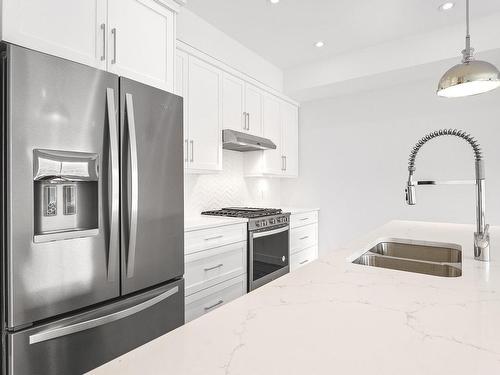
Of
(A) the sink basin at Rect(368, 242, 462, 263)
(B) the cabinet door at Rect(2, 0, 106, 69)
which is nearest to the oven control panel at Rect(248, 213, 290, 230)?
(A) the sink basin at Rect(368, 242, 462, 263)

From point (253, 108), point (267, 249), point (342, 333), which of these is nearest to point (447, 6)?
point (253, 108)

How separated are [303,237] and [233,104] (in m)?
1.82

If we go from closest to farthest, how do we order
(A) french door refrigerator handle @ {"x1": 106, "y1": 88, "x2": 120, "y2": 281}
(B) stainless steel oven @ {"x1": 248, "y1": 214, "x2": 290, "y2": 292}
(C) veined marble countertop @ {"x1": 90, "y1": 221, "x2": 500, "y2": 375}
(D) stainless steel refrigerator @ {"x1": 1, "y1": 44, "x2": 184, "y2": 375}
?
(C) veined marble countertop @ {"x1": 90, "y1": 221, "x2": 500, "y2": 375} < (D) stainless steel refrigerator @ {"x1": 1, "y1": 44, "x2": 184, "y2": 375} < (A) french door refrigerator handle @ {"x1": 106, "y1": 88, "x2": 120, "y2": 281} < (B) stainless steel oven @ {"x1": 248, "y1": 214, "x2": 290, "y2": 292}

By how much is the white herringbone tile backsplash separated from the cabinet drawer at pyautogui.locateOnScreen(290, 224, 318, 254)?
651 millimetres

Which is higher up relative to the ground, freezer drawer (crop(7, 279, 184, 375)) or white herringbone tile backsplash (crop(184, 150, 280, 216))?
white herringbone tile backsplash (crop(184, 150, 280, 216))

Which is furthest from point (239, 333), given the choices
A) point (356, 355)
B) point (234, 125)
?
point (234, 125)

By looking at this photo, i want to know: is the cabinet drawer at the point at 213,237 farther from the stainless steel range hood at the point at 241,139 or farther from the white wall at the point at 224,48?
the white wall at the point at 224,48

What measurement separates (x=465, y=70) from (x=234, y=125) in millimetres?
2004

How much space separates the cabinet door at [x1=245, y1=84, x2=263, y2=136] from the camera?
335cm

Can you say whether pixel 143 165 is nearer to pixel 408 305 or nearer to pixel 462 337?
pixel 408 305

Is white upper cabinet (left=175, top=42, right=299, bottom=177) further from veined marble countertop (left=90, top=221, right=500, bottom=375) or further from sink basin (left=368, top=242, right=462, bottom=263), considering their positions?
veined marble countertop (left=90, top=221, right=500, bottom=375)

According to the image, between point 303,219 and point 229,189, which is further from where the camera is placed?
point 303,219

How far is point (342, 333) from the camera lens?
64 cm

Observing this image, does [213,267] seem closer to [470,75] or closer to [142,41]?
[142,41]
